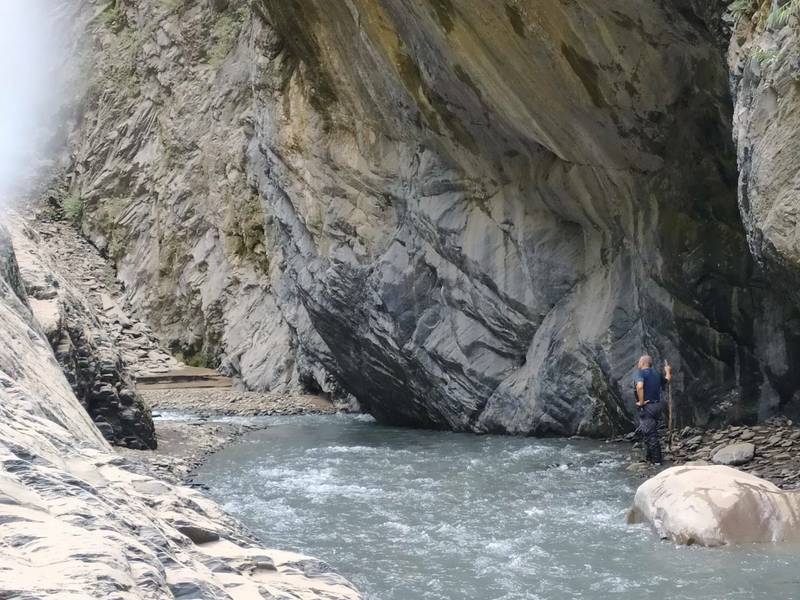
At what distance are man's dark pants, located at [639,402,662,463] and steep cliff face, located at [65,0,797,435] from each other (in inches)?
79.3

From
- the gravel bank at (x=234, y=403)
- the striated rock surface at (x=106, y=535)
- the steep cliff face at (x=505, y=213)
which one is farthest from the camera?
the gravel bank at (x=234, y=403)

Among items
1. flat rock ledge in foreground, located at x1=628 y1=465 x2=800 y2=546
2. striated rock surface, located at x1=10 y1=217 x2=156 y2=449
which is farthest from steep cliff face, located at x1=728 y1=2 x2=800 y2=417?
striated rock surface, located at x1=10 y1=217 x2=156 y2=449

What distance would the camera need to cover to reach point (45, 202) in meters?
42.2

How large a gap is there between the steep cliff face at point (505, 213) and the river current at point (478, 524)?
1872 millimetres

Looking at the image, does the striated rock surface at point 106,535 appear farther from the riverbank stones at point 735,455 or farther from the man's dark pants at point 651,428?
the man's dark pants at point 651,428

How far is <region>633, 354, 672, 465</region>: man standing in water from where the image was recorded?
12.2 m

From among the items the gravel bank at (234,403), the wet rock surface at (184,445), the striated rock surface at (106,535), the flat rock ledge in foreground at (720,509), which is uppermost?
the striated rock surface at (106,535)

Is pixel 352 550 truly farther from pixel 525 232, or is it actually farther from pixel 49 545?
pixel 525 232

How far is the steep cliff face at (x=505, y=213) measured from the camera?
44.1 ft

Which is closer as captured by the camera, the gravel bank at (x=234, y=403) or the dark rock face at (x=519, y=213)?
the dark rock face at (x=519, y=213)

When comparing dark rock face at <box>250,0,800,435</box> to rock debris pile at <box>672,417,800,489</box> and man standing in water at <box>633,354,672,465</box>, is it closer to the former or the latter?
rock debris pile at <box>672,417,800,489</box>

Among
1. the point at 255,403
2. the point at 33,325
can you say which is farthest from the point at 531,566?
the point at 255,403

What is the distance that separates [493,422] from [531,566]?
33.1ft

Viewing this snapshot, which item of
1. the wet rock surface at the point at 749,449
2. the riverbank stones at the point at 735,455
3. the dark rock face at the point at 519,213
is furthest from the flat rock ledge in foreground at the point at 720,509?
the dark rock face at the point at 519,213
